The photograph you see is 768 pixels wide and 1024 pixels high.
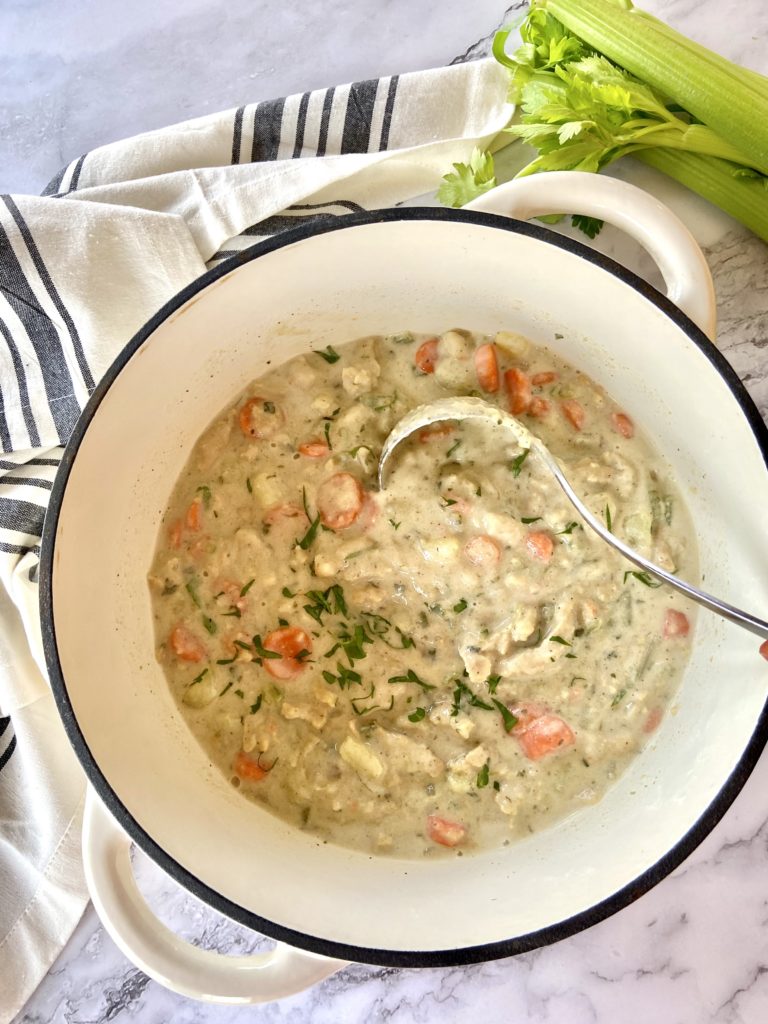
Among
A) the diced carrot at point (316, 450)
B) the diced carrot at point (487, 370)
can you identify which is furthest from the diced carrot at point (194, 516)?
the diced carrot at point (487, 370)

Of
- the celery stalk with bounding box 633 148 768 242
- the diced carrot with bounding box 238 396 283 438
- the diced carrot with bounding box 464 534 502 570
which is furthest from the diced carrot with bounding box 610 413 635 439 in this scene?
the diced carrot with bounding box 238 396 283 438

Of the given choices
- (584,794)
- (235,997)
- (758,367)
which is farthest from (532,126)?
(235,997)

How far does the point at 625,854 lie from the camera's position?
1942 mm

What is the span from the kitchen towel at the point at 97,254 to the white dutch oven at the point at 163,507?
0.26 meters

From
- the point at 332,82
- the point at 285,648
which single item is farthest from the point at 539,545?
the point at 332,82

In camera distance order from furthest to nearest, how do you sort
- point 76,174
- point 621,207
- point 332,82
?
point 332,82 < point 76,174 < point 621,207

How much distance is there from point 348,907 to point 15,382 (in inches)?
54.4

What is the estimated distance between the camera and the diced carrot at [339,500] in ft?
6.69

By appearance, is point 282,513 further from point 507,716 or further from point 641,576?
point 641,576

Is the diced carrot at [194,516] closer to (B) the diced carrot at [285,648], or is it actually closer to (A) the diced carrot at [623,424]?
(B) the diced carrot at [285,648]

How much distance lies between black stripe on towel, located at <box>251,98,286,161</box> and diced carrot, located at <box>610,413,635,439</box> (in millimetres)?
1016

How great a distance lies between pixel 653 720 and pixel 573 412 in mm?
704

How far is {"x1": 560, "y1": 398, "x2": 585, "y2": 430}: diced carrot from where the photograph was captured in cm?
210

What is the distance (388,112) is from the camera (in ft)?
7.34
